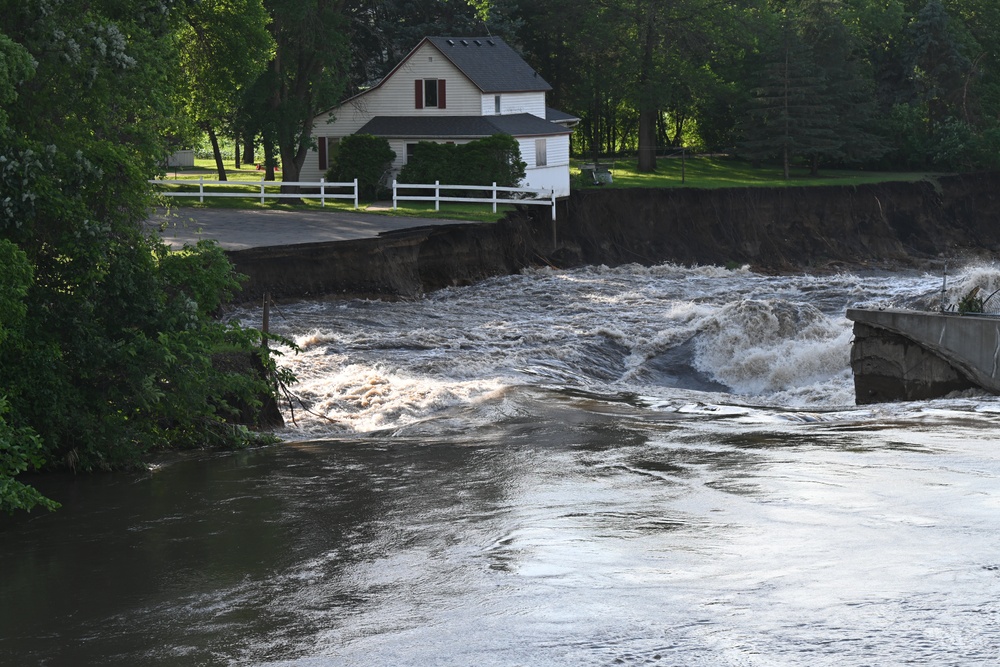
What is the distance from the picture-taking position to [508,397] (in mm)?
19859

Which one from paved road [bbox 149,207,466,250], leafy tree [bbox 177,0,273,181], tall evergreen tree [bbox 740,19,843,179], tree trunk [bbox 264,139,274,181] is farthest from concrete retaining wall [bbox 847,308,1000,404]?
tall evergreen tree [bbox 740,19,843,179]

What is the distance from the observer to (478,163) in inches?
1730

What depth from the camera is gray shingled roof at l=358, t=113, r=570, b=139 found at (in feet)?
148

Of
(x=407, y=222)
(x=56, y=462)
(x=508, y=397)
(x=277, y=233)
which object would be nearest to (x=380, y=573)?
(x=56, y=462)

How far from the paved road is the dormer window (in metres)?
10.1

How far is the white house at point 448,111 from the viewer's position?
45844mm

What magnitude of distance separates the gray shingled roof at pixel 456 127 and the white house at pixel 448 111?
0.12 feet

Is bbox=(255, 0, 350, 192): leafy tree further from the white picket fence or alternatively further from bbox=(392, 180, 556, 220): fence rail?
bbox=(392, 180, 556, 220): fence rail

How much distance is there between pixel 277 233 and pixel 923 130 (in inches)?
1585

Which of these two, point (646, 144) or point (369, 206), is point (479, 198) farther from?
point (646, 144)

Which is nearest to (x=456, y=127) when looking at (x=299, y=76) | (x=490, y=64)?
(x=490, y=64)

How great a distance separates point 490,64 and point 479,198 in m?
10.4

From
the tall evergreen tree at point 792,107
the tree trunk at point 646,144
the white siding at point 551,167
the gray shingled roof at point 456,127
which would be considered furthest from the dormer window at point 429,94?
the tall evergreen tree at point 792,107

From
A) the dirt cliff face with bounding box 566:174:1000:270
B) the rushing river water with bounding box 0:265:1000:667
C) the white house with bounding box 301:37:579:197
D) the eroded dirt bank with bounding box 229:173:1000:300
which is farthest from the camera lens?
the dirt cliff face with bounding box 566:174:1000:270
